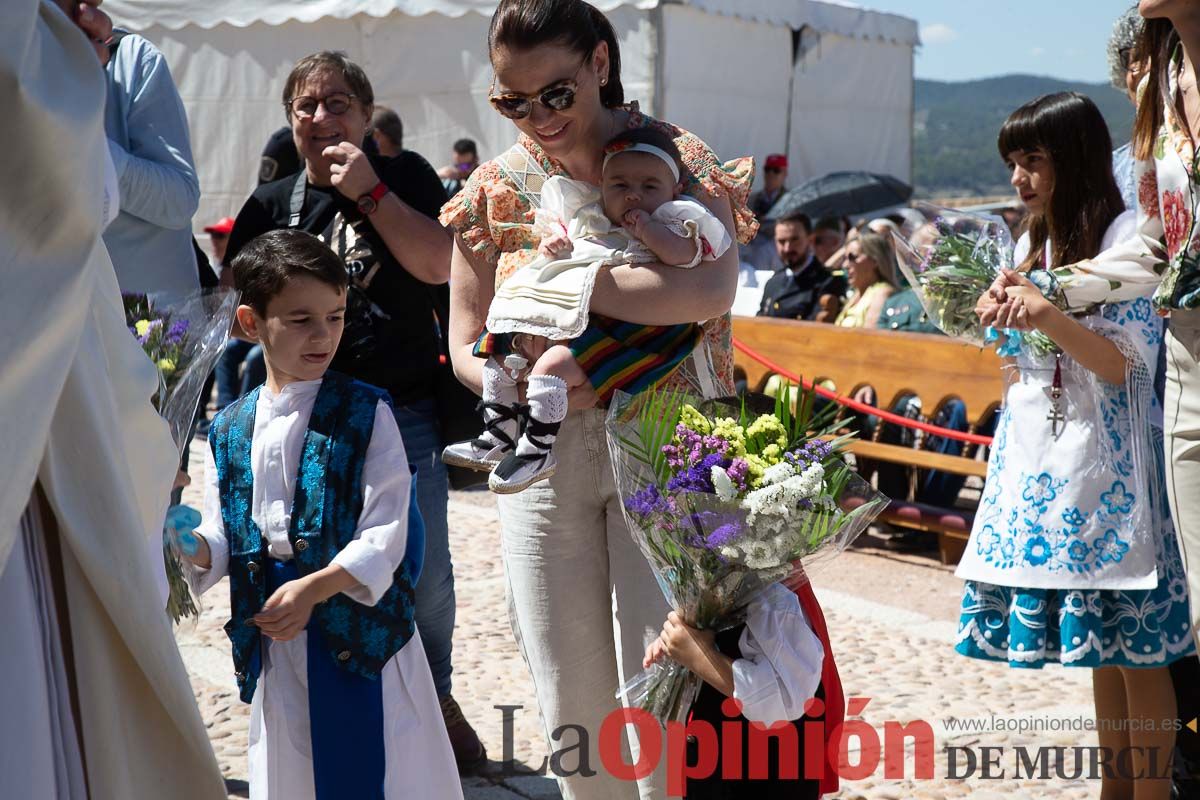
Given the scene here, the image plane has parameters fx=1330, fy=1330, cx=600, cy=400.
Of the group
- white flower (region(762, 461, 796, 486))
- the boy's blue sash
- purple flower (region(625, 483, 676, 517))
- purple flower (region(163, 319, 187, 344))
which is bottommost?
the boy's blue sash

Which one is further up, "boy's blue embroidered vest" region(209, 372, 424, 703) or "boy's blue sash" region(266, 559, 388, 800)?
"boy's blue embroidered vest" region(209, 372, 424, 703)

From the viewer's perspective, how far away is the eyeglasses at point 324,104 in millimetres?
3729

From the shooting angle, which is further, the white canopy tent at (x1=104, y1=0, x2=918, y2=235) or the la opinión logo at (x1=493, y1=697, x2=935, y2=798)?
the white canopy tent at (x1=104, y1=0, x2=918, y2=235)

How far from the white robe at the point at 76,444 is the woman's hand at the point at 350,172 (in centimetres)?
162

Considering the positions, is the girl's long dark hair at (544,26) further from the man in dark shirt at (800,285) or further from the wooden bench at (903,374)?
the man in dark shirt at (800,285)

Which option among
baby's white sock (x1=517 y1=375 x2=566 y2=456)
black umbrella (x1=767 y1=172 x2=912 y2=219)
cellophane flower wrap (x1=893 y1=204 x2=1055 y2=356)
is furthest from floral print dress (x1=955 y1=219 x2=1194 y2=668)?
black umbrella (x1=767 y1=172 x2=912 y2=219)

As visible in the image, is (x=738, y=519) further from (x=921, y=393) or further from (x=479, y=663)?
(x=921, y=393)

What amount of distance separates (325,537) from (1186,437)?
1.96 m

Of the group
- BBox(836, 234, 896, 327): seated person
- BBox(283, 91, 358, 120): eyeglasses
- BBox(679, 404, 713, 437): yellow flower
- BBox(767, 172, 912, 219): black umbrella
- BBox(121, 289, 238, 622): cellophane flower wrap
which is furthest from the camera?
BBox(767, 172, 912, 219): black umbrella

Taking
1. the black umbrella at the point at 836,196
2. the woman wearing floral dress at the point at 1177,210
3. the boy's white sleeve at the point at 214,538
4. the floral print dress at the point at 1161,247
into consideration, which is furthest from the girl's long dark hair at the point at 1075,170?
the black umbrella at the point at 836,196

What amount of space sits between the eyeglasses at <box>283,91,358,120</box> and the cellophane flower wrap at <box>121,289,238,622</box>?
3.65 feet

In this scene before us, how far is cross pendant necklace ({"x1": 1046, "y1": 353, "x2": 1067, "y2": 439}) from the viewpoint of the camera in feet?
12.4

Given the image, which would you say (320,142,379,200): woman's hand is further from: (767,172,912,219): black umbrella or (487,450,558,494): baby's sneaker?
(767,172,912,219): black umbrella

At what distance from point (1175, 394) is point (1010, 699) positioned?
1832mm
